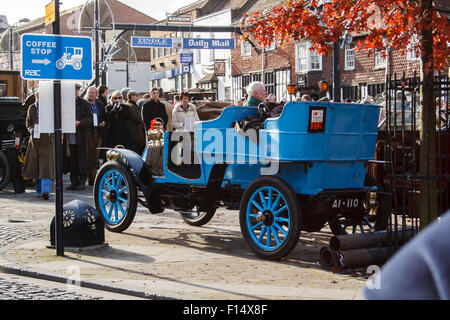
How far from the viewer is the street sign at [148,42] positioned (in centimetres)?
3259

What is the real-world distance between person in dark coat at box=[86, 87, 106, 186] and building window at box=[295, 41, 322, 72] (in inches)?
970

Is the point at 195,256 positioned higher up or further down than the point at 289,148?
further down

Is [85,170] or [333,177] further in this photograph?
[85,170]

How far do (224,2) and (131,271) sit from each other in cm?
5090

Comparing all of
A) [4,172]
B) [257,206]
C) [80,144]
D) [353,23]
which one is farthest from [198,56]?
[257,206]

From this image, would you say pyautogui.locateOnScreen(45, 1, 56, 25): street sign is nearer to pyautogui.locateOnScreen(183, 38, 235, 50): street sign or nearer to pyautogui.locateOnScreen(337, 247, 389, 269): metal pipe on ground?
pyautogui.locateOnScreen(337, 247, 389, 269): metal pipe on ground

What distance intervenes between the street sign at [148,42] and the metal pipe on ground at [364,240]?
26122 mm

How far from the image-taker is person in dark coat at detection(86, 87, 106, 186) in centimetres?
1500

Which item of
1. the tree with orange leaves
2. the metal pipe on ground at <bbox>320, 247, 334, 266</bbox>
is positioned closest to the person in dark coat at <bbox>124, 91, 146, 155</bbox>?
the tree with orange leaves

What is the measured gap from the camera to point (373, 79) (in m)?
34.2

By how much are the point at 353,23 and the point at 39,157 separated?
7.76m

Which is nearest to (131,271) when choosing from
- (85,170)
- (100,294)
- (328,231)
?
(100,294)

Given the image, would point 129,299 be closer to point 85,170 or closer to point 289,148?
point 289,148

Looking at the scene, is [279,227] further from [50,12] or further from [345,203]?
[50,12]
